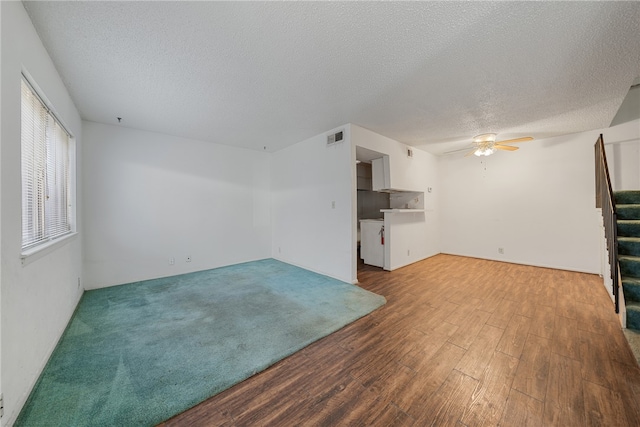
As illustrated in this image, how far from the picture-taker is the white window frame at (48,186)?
1663mm

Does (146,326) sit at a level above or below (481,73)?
below

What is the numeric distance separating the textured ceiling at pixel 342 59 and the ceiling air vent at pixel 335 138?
11.6 inches

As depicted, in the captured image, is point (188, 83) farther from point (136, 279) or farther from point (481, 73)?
point (136, 279)

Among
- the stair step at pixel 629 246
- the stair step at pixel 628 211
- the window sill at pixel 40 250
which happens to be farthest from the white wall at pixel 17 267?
the stair step at pixel 628 211

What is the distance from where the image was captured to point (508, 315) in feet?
8.43

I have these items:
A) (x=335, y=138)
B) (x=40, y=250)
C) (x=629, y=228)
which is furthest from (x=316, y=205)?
(x=629, y=228)

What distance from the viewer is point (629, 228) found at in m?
2.80

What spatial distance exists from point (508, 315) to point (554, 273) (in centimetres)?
265

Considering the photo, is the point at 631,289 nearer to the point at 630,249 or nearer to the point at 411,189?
the point at 630,249

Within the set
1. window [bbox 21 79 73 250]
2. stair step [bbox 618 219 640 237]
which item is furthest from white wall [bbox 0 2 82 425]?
stair step [bbox 618 219 640 237]

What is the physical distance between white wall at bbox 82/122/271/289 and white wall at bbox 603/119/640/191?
6600mm

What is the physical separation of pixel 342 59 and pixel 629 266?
384 cm

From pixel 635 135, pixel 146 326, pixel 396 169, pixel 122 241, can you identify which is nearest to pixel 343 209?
pixel 396 169

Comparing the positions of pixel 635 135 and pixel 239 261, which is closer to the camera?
pixel 635 135
